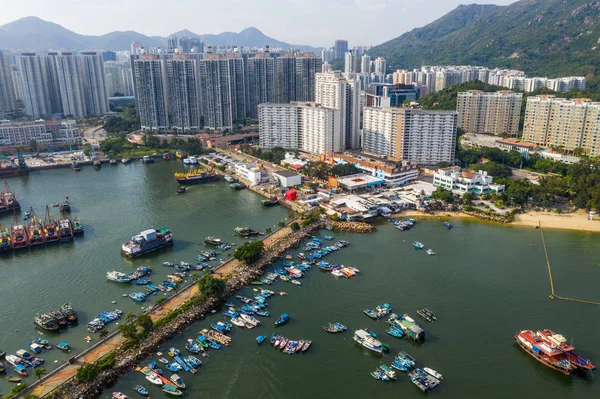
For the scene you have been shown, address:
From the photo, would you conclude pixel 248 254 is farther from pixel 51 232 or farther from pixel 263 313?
pixel 51 232

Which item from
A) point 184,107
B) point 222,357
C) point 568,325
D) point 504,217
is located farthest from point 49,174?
point 568,325

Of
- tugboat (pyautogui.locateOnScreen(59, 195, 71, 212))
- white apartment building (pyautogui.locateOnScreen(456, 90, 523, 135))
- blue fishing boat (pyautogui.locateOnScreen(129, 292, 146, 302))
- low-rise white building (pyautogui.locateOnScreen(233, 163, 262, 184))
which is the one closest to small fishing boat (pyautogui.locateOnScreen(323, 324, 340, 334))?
blue fishing boat (pyautogui.locateOnScreen(129, 292, 146, 302))

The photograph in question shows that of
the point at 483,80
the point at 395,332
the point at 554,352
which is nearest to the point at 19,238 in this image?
the point at 395,332

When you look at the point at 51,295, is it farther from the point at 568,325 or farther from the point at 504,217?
the point at 504,217

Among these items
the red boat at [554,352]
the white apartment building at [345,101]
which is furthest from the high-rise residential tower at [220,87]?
the red boat at [554,352]

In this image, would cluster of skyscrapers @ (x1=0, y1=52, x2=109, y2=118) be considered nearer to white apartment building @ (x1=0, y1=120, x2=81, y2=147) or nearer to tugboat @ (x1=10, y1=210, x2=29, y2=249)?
white apartment building @ (x1=0, y1=120, x2=81, y2=147)

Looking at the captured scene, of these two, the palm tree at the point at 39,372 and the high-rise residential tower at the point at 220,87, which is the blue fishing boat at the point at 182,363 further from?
the high-rise residential tower at the point at 220,87
